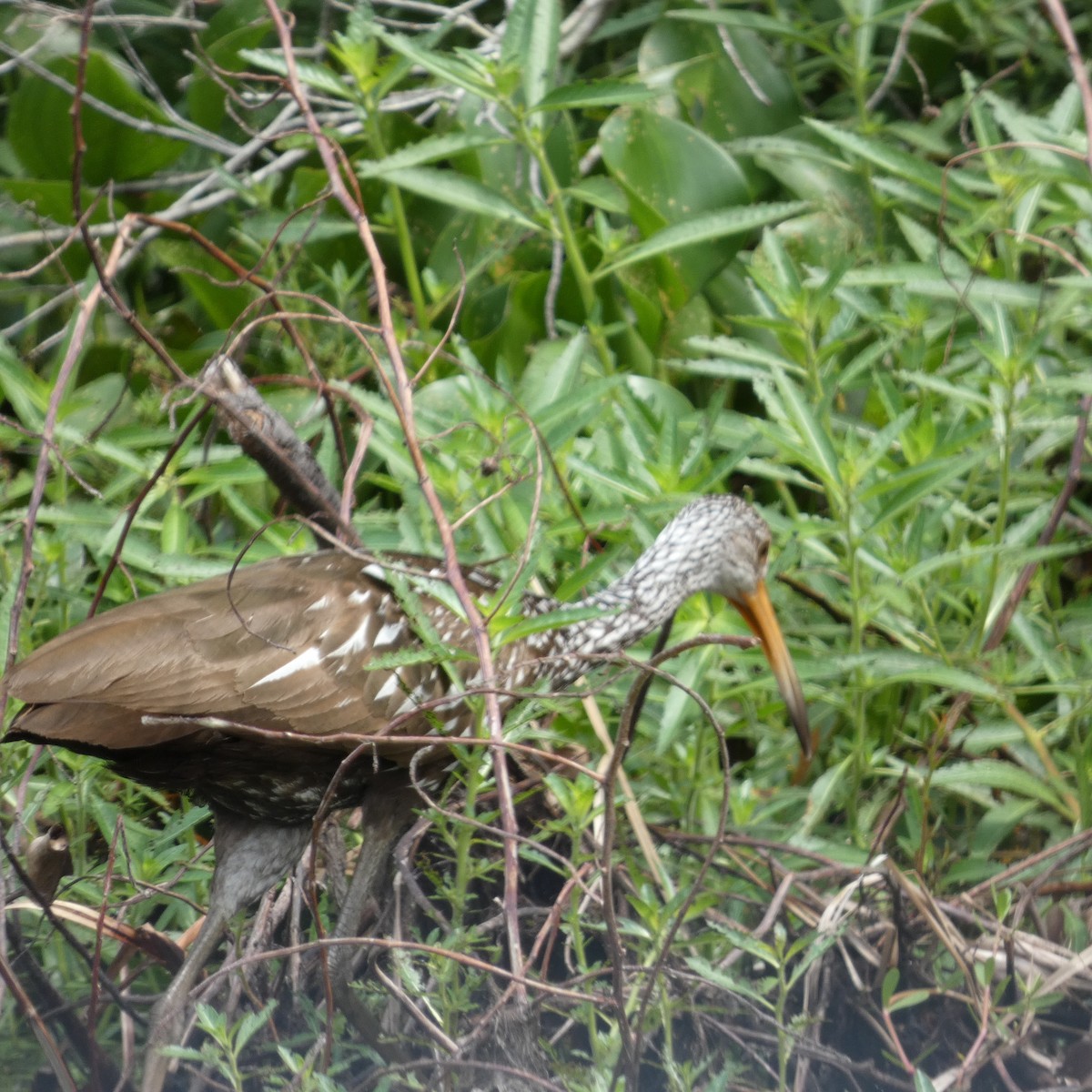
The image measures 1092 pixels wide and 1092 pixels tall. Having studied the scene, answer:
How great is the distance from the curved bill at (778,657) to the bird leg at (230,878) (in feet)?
2.73

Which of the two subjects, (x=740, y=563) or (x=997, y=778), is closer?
(x=997, y=778)

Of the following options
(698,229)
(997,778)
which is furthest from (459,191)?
(997,778)

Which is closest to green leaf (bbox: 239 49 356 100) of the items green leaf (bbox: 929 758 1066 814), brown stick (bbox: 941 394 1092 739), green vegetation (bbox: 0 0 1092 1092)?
green vegetation (bbox: 0 0 1092 1092)

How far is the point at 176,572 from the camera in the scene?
237 centimetres

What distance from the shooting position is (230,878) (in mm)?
2273

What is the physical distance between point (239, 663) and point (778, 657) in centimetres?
95

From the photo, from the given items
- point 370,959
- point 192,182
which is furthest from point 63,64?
point 370,959

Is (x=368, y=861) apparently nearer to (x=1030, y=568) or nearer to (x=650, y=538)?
(x=650, y=538)

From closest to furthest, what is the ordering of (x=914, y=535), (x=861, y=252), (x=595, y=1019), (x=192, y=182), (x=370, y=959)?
(x=595, y=1019)
(x=370, y=959)
(x=914, y=535)
(x=861, y=252)
(x=192, y=182)

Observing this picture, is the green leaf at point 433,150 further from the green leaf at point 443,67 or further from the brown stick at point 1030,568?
the brown stick at point 1030,568

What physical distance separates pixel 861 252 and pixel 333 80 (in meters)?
1.23

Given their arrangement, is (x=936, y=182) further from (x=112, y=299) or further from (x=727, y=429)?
(x=112, y=299)

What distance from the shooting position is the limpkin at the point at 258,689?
201 centimetres

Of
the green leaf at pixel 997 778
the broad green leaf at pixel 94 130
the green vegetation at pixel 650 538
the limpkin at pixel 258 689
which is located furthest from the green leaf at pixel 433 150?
the green leaf at pixel 997 778
